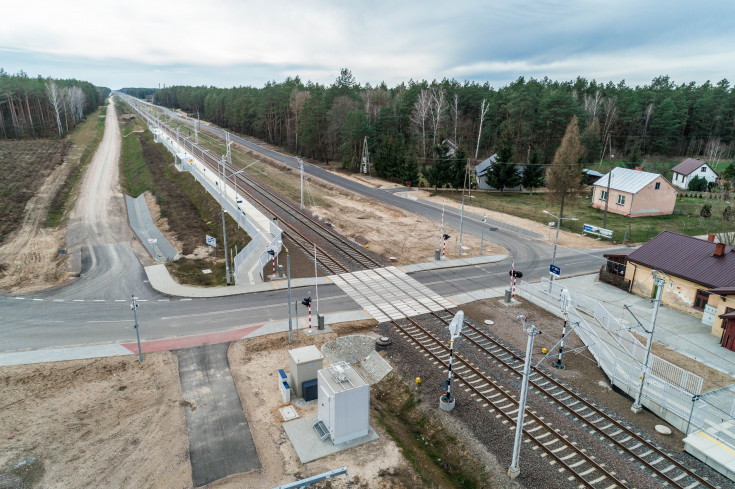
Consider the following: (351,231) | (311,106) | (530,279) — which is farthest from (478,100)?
(530,279)

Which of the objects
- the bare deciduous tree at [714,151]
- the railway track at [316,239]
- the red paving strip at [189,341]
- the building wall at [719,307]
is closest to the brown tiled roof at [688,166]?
the bare deciduous tree at [714,151]

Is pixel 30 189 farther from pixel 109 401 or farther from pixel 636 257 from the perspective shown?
pixel 636 257

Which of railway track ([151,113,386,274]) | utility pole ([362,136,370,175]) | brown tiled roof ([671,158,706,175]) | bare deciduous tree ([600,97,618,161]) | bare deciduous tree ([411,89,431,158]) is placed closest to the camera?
railway track ([151,113,386,274])

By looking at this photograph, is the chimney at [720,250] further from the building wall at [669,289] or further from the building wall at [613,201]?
the building wall at [613,201]

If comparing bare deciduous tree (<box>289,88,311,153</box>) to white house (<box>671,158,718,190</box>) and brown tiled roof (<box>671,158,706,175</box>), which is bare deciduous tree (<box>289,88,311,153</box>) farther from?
white house (<box>671,158,718,190</box>)

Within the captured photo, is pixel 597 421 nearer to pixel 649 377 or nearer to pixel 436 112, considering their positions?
pixel 649 377

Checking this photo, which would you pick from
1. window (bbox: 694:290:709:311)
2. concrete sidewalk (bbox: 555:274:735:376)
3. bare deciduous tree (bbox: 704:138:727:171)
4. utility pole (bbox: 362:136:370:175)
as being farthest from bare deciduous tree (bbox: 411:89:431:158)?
window (bbox: 694:290:709:311)
